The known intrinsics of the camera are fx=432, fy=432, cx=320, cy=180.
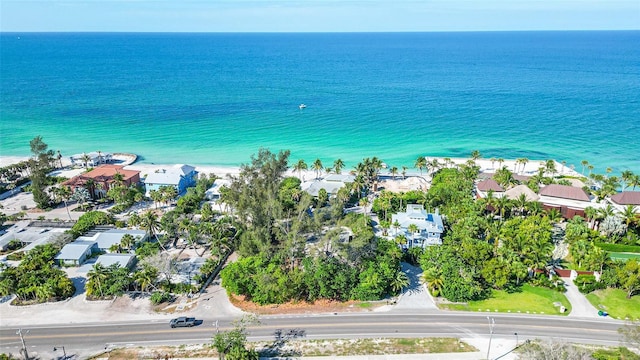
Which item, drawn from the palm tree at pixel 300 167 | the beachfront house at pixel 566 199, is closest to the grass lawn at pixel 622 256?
the beachfront house at pixel 566 199

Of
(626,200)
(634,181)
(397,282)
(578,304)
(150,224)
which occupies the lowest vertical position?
(578,304)

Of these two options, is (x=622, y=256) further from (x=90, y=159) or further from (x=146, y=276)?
(x=90, y=159)

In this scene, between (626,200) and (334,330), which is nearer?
(334,330)

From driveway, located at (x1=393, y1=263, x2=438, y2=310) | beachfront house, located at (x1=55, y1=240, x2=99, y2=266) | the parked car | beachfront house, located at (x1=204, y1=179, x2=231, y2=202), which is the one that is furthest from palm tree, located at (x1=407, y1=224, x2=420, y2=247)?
beachfront house, located at (x1=55, y1=240, x2=99, y2=266)

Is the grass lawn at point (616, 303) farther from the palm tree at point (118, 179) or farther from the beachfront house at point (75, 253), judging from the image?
the palm tree at point (118, 179)

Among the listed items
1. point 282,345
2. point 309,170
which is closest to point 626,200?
point 309,170

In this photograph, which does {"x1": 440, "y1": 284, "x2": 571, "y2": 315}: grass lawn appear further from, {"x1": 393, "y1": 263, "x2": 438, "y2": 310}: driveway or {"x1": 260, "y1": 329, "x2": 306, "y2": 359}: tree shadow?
{"x1": 260, "y1": 329, "x2": 306, "y2": 359}: tree shadow

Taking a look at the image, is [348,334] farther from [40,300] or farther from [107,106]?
[107,106]

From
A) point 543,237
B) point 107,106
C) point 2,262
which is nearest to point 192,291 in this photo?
point 2,262
